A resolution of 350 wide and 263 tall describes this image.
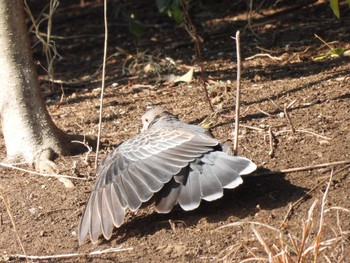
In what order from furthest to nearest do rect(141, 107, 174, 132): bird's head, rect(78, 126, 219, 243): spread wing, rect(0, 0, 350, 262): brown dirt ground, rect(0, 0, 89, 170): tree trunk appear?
rect(141, 107, 174, 132): bird's head < rect(0, 0, 89, 170): tree trunk < rect(78, 126, 219, 243): spread wing < rect(0, 0, 350, 262): brown dirt ground

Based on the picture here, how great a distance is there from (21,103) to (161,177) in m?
1.57

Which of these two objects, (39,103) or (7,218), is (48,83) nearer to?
(39,103)

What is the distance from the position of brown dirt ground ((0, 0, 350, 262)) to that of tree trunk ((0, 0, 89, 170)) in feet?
0.49

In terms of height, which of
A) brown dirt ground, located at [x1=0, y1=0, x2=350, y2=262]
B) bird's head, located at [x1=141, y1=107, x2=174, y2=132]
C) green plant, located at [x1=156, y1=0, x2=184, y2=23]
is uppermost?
green plant, located at [x1=156, y1=0, x2=184, y2=23]

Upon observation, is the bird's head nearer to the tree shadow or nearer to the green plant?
the tree shadow

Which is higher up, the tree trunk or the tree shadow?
the tree trunk

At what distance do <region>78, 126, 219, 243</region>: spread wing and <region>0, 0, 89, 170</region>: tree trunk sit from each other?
91 centimetres

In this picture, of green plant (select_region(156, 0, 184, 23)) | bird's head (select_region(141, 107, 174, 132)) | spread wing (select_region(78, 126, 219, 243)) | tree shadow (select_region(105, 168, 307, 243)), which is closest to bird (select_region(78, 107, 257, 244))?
spread wing (select_region(78, 126, 219, 243))

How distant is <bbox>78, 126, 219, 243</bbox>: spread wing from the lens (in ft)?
15.9

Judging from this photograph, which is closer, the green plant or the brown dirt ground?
the brown dirt ground

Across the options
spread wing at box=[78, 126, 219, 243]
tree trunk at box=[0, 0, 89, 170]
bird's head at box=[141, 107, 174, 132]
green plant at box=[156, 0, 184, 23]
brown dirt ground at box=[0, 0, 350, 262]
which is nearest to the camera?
brown dirt ground at box=[0, 0, 350, 262]

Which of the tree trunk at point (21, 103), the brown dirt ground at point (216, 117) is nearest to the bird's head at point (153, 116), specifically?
the brown dirt ground at point (216, 117)

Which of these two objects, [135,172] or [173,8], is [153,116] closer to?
[135,172]

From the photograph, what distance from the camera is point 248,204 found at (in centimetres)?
498
